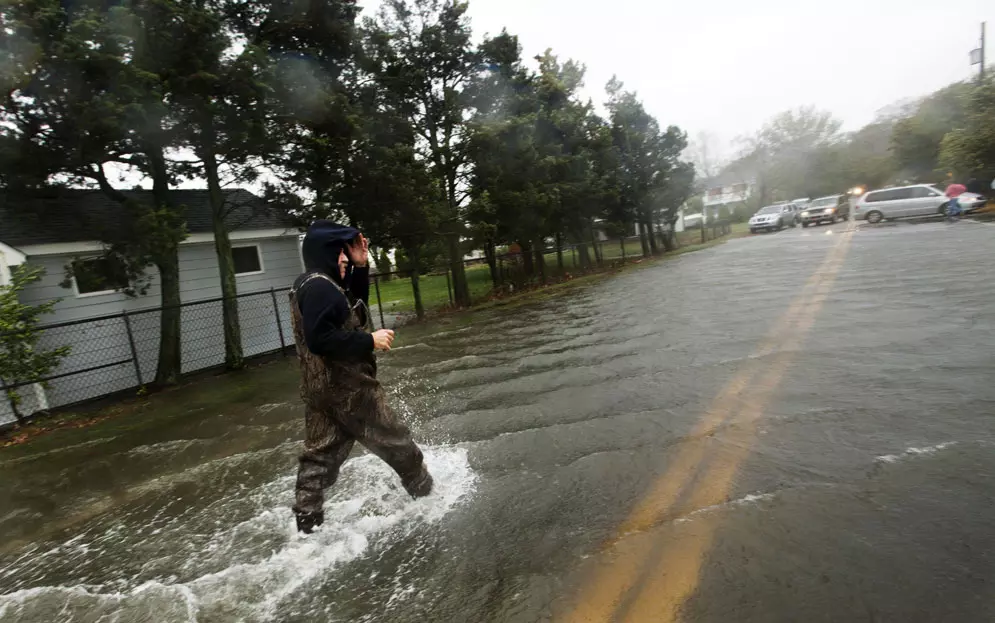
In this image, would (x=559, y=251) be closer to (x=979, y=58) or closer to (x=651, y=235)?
(x=651, y=235)

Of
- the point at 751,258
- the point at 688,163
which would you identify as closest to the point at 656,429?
the point at 751,258

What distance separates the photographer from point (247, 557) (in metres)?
3.19

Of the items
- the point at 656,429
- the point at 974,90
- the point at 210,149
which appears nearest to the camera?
the point at 656,429

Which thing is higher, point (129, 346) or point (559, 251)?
point (559, 251)

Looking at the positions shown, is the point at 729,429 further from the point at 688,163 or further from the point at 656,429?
the point at 688,163

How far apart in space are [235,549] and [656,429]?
10.8 ft

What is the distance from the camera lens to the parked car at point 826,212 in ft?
102

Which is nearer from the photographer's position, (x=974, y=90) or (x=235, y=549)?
(x=235, y=549)

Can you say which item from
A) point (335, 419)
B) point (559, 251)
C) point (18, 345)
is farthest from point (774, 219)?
point (18, 345)

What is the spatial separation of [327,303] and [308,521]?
1434 mm

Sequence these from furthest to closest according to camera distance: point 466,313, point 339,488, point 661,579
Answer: point 466,313
point 339,488
point 661,579

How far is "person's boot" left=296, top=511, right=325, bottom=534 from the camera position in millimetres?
3230

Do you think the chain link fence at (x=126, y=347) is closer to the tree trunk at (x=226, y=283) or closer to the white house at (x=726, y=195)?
the tree trunk at (x=226, y=283)

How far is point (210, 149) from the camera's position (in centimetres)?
902
